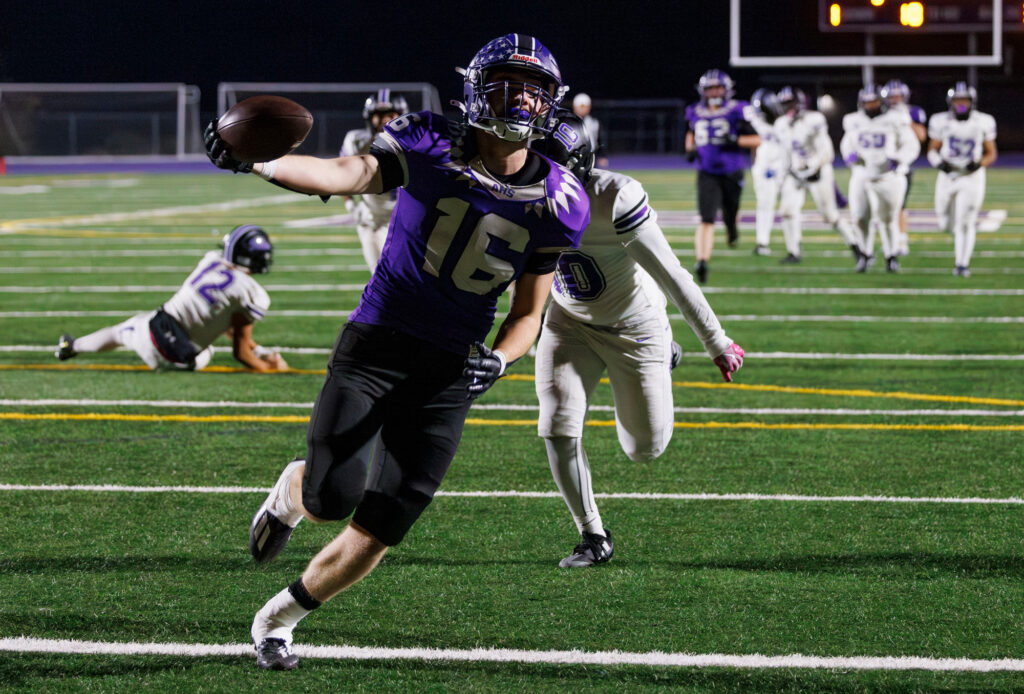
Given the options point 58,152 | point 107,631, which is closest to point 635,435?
point 107,631

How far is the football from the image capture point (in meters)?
3.19

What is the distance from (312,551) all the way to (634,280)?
1.50 metres

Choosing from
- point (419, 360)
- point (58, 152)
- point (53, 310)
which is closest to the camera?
point (419, 360)

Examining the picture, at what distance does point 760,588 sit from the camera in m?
4.45

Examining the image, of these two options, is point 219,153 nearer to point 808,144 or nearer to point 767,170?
point 808,144

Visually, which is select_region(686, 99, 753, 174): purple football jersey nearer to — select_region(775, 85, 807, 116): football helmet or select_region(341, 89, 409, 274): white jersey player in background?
select_region(775, 85, 807, 116): football helmet

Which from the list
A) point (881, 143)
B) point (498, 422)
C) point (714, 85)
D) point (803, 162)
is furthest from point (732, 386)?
point (803, 162)

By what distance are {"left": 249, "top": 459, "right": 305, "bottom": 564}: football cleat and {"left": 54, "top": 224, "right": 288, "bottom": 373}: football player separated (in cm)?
436

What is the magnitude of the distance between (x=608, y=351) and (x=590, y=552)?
2.29 ft

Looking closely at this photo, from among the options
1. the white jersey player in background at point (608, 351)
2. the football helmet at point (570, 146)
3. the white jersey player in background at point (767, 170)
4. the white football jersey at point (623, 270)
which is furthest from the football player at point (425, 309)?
the white jersey player in background at point (767, 170)

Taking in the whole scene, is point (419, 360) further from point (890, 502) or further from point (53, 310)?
point (53, 310)

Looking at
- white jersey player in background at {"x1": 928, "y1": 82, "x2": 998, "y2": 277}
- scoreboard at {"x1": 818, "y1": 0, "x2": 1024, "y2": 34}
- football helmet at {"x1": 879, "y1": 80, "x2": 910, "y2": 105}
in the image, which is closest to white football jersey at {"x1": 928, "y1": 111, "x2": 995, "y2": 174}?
white jersey player in background at {"x1": 928, "y1": 82, "x2": 998, "y2": 277}

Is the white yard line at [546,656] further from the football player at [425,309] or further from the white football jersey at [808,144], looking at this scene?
the white football jersey at [808,144]

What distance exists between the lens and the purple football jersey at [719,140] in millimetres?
13617
